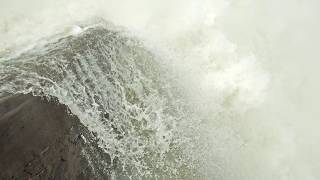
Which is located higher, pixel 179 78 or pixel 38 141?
pixel 179 78

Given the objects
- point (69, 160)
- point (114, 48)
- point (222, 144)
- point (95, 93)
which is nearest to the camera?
point (69, 160)

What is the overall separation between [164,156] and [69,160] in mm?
2148

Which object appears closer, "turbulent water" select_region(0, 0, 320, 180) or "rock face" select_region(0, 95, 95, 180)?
"rock face" select_region(0, 95, 95, 180)

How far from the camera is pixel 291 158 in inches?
364

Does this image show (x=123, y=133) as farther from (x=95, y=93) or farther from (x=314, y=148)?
(x=314, y=148)

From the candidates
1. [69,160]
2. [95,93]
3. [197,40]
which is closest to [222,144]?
[197,40]

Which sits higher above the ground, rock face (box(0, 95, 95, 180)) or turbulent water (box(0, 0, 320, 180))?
turbulent water (box(0, 0, 320, 180))

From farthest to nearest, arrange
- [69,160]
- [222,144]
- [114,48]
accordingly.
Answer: [222,144] < [114,48] < [69,160]

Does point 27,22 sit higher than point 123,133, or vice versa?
point 123,133

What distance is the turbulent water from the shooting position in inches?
239

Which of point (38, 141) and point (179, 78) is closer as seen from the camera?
point (38, 141)

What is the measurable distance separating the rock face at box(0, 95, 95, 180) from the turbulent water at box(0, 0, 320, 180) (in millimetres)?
197

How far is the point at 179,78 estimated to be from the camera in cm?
811

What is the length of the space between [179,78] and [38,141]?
3789 mm
